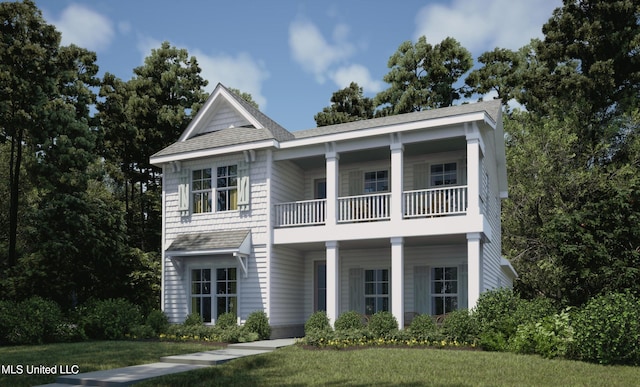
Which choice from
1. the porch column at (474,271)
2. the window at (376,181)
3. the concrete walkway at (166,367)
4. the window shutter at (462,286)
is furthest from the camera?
the window at (376,181)

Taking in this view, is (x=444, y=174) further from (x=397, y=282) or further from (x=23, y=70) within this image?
(x=23, y=70)

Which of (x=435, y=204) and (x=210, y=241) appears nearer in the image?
(x=435, y=204)

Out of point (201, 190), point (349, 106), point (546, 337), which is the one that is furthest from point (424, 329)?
point (349, 106)

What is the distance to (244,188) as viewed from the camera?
62.8ft

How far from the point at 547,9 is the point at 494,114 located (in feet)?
55.3

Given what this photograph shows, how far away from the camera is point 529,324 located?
13562 millimetres

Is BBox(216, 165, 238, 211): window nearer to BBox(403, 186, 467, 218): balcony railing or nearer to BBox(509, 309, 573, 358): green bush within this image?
BBox(403, 186, 467, 218): balcony railing

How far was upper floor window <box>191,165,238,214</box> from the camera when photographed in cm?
1975

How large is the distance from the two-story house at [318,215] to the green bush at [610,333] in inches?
190

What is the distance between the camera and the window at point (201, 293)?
63.9 ft

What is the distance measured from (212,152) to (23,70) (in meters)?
9.02

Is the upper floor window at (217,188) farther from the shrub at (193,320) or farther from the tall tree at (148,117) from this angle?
the tall tree at (148,117)

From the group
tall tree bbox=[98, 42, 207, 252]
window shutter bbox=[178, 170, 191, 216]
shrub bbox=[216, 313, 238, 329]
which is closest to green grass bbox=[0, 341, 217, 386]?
shrub bbox=[216, 313, 238, 329]

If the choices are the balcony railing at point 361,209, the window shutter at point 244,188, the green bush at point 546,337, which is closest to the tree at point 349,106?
the window shutter at point 244,188
